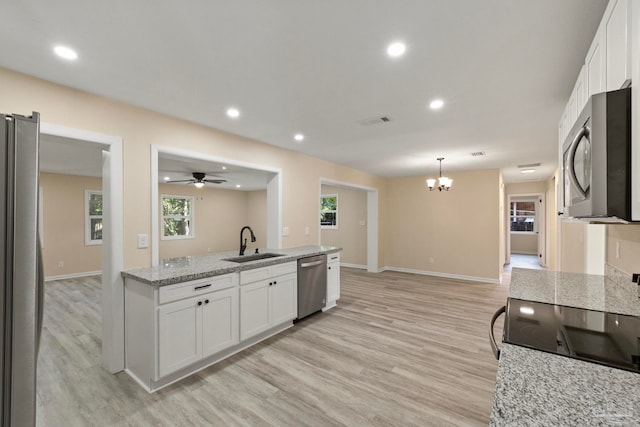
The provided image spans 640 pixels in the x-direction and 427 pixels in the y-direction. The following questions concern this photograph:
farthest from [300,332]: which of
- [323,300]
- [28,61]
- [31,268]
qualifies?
[28,61]

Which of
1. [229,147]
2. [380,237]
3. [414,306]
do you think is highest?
[229,147]

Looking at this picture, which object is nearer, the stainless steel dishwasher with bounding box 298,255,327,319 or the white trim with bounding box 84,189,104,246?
the stainless steel dishwasher with bounding box 298,255,327,319

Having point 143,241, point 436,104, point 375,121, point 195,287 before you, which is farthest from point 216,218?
point 436,104

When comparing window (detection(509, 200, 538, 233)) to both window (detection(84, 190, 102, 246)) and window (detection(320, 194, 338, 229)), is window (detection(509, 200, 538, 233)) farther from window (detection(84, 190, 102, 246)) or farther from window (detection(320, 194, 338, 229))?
window (detection(84, 190, 102, 246))

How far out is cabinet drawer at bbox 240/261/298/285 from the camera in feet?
9.60

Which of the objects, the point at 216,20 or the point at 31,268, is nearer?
the point at 31,268

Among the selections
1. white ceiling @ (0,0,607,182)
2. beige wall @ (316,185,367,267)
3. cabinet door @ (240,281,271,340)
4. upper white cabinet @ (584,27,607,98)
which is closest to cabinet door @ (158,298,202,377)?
cabinet door @ (240,281,271,340)

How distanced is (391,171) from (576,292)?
485 centimetres

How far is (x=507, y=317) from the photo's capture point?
4.50 ft

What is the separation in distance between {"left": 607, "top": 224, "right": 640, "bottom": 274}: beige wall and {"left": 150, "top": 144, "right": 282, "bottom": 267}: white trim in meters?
3.47

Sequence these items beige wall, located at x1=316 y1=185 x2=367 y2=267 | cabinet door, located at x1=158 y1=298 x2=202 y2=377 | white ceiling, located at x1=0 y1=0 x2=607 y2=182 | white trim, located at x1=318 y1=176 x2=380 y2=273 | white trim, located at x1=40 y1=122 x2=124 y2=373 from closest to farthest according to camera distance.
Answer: white ceiling, located at x1=0 y1=0 x2=607 y2=182 → cabinet door, located at x1=158 y1=298 x2=202 y2=377 → white trim, located at x1=40 y1=122 x2=124 y2=373 → white trim, located at x1=318 y1=176 x2=380 y2=273 → beige wall, located at x1=316 y1=185 x2=367 y2=267

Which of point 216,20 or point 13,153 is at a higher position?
point 216,20

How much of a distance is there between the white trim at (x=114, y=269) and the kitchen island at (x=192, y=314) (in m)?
0.06

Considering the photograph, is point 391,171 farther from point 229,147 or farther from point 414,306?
point 229,147
